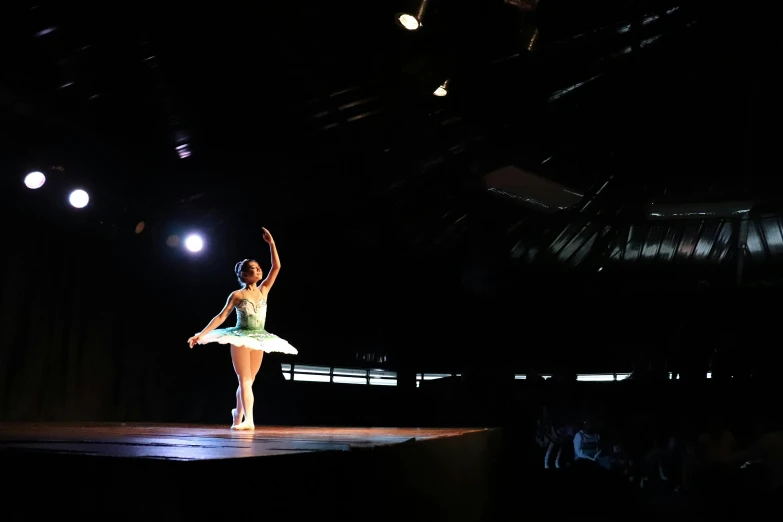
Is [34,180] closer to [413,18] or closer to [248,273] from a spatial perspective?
[248,273]

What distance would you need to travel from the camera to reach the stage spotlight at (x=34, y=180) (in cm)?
456

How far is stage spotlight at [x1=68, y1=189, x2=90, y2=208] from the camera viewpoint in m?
4.93

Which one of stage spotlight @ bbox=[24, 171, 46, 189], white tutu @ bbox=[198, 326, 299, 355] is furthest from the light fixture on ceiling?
stage spotlight @ bbox=[24, 171, 46, 189]

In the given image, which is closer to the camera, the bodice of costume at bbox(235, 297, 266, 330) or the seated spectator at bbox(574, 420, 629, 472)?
the bodice of costume at bbox(235, 297, 266, 330)

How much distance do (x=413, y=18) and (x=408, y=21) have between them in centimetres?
5

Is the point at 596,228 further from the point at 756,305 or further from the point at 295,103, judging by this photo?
the point at 295,103

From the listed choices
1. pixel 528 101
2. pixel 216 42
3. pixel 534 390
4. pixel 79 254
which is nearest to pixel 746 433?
pixel 534 390

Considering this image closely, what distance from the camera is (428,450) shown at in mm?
Result: 2588

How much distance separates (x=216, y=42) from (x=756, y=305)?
737cm

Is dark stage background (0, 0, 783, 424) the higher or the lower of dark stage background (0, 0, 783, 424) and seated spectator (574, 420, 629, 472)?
the higher

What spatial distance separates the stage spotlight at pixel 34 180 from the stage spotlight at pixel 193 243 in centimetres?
152

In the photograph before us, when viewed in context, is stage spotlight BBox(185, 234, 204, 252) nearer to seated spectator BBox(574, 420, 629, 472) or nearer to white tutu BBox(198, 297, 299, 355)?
white tutu BBox(198, 297, 299, 355)

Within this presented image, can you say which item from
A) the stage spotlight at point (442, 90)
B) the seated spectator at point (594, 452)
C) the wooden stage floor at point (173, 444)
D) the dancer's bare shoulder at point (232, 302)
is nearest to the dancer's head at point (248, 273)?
the dancer's bare shoulder at point (232, 302)

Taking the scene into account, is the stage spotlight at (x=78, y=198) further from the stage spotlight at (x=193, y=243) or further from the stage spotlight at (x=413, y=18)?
the stage spotlight at (x=413, y=18)
